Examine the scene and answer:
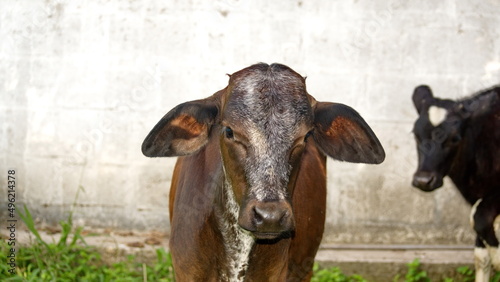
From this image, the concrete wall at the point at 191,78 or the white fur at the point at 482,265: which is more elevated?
the concrete wall at the point at 191,78

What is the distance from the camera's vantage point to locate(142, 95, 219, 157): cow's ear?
332 centimetres

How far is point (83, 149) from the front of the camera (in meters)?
6.31

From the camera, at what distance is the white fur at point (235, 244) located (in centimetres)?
339

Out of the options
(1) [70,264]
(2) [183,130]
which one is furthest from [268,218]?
(1) [70,264]

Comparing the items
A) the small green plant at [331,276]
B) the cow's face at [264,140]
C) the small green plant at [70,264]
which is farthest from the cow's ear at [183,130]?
the small green plant at [331,276]

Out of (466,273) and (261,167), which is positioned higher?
(261,167)

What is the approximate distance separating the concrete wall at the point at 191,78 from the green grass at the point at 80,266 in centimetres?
59

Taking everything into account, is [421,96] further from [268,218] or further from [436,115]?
[268,218]

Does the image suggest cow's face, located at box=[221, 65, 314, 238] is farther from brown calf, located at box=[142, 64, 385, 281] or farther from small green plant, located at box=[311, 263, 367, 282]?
small green plant, located at box=[311, 263, 367, 282]

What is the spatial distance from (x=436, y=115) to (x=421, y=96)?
20 cm

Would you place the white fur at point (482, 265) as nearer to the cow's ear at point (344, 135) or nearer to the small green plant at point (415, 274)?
the small green plant at point (415, 274)

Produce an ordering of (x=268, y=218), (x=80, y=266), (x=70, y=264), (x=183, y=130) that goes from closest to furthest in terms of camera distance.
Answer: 1. (x=268, y=218)
2. (x=183, y=130)
3. (x=80, y=266)
4. (x=70, y=264)

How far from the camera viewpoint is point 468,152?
239 inches

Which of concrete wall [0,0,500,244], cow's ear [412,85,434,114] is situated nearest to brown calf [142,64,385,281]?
cow's ear [412,85,434,114]
